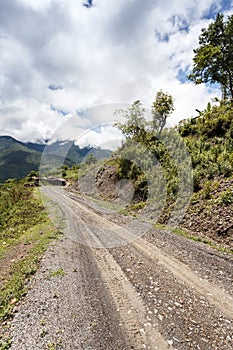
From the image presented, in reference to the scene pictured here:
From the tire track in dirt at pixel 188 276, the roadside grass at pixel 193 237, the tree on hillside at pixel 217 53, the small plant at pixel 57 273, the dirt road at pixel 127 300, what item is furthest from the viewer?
the tree on hillside at pixel 217 53

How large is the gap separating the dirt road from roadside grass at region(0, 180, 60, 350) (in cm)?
25

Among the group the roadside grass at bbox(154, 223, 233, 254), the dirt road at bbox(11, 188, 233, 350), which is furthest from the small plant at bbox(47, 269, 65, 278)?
the roadside grass at bbox(154, 223, 233, 254)

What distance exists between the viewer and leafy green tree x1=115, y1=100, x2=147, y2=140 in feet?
86.5

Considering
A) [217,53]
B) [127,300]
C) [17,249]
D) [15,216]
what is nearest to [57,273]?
[127,300]

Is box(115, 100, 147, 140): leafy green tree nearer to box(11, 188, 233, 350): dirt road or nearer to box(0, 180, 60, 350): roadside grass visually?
box(0, 180, 60, 350): roadside grass

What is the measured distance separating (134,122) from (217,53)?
1289cm

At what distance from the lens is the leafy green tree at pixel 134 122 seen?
26.4m

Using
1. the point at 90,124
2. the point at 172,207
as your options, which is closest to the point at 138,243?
the point at 172,207

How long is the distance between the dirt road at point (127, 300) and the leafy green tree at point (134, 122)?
1959 centimetres

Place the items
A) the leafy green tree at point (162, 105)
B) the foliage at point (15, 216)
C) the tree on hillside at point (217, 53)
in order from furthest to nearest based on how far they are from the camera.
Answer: the leafy green tree at point (162, 105), the tree on hillside at point (217, 53), the foliage at point (15, 216)

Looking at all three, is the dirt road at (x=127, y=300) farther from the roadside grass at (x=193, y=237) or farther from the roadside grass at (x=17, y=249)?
the roadside grass at (x=193, y=237)

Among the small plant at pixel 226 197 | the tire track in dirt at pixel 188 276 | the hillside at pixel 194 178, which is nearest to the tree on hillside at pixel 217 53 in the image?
the hillside at pixel 194 178

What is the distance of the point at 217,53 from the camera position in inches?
960

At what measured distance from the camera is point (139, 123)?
26.6m
